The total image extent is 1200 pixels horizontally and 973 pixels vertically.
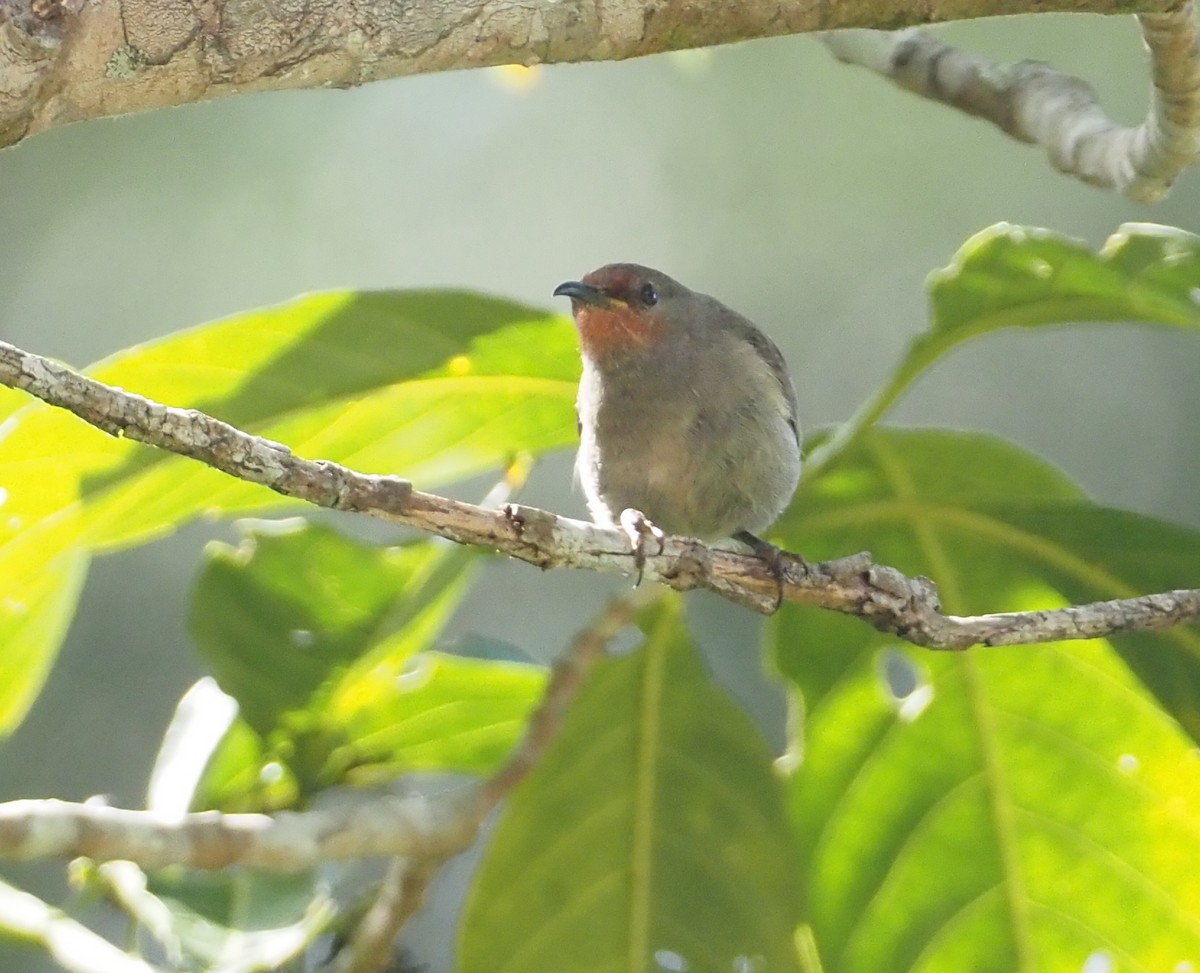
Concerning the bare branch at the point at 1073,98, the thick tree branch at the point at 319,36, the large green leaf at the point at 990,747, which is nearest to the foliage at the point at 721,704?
the large green leaf at the point at 990,747

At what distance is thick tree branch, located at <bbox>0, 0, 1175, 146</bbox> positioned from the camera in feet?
5.70

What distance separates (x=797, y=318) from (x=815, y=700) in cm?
576

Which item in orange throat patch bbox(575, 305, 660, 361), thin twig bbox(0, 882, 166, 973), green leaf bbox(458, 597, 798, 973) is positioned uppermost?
orange throat patch bbox(575, 305, 660, 361)

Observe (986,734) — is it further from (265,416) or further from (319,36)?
(319,36)

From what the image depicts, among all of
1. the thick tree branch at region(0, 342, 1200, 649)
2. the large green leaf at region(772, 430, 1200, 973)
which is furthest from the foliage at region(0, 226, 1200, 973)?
the thick tree branch at region(0, 342, 1200, 649)

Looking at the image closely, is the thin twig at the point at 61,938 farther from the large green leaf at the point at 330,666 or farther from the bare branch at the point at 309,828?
the large green leaf at the point at 330,666

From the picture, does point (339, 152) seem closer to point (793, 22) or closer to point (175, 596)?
point (175, 596)

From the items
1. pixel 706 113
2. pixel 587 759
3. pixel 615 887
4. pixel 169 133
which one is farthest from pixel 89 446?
pixel 706 113

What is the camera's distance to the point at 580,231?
9.61m

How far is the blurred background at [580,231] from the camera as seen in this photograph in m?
7.75

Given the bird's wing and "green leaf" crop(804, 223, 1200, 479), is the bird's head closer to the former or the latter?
the bird's wing

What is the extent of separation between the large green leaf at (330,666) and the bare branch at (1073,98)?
1.45 meters

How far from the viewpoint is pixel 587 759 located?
330cm

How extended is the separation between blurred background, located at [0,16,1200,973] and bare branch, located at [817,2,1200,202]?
4.24 metres
